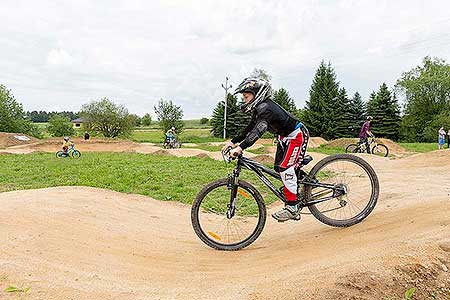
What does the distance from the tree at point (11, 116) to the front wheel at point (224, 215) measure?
65974 millimetres

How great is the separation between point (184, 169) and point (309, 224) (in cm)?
872

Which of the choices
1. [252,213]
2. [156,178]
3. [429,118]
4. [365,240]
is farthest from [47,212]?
[429,118]

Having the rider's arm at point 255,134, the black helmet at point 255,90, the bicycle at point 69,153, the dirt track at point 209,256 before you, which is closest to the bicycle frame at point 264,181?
the rider's arm at point 255,134

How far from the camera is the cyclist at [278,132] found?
5.29 meters

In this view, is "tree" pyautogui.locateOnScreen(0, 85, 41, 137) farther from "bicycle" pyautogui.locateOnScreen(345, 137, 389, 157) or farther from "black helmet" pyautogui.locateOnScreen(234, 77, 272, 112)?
"black helmet" pyautogui.locateOnScreen(234, 77, 272, 112)

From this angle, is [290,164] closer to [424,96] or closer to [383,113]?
[383,113]

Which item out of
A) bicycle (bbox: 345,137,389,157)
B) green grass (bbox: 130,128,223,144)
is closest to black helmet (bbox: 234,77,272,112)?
bicycle (bbox: 345,137,389,157)

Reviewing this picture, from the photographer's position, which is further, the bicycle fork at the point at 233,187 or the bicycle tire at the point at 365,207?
the bicycle tire at the point at 365,207

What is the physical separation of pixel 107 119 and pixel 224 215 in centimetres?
6819

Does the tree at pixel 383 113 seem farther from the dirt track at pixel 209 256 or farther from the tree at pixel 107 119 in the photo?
the dirt track at pixel 209 256

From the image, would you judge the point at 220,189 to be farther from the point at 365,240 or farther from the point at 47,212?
the point at 47,212

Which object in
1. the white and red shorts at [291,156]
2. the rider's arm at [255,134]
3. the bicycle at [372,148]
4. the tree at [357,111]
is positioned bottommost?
the bicycle at [372,148]

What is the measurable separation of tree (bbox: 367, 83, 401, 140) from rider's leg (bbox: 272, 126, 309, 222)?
63931 mm

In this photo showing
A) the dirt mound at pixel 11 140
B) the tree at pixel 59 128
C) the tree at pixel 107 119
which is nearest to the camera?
the dirt mound at pixel 11 140
